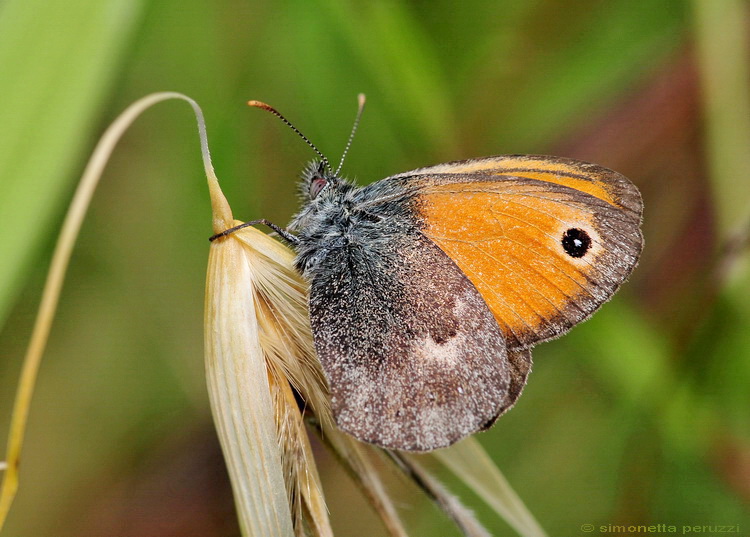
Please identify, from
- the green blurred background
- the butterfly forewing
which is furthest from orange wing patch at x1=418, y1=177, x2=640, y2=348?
the green blurred background

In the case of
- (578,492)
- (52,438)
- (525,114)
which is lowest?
(578,492)

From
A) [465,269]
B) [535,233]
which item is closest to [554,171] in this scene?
[535,233]

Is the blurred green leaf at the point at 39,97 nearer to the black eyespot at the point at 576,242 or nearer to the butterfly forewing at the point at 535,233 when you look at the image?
the butterfly forewing at the point at 535,233

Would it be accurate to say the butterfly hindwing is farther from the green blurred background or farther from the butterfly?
the green blurred background

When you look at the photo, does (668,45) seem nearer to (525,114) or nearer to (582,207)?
(525,114)

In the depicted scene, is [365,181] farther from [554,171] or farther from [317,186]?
[554,171]

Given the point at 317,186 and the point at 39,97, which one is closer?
the point at 39,97

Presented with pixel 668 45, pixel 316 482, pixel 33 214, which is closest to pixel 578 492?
pixel 316 482
